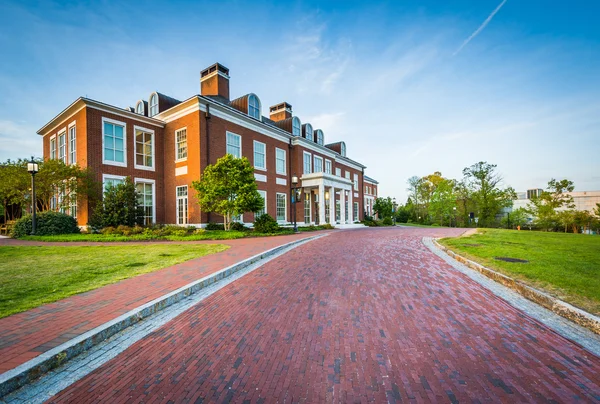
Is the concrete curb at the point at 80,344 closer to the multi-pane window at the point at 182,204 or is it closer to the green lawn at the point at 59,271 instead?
the green lawn at the point at 59,271

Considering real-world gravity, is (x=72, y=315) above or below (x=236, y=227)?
below

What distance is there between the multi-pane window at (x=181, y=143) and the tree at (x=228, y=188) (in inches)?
148

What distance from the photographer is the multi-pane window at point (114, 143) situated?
18.2 meters

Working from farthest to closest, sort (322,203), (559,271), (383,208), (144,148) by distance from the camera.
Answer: (383,208) < (322,203) < (144,148) < (559,271)

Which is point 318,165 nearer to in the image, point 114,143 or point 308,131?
point 308,131

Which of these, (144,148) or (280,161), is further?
(280,161)

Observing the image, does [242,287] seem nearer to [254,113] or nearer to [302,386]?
[302,386]

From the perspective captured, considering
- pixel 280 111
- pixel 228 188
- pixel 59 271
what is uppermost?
pixel 280 111

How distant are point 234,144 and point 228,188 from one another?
6.14m

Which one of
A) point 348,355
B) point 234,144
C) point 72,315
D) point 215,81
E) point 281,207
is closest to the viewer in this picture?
point 348,355

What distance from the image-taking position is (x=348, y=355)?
9.69 feet

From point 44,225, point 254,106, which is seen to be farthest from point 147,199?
point 254,106

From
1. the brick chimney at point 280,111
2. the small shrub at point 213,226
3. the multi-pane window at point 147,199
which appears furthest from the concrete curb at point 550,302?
the brick chimney at point 280,111

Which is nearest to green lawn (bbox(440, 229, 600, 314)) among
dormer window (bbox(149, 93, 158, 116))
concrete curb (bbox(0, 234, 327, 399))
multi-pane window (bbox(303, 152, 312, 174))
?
concrete curb (bbox(0, 234, 327, 399))
